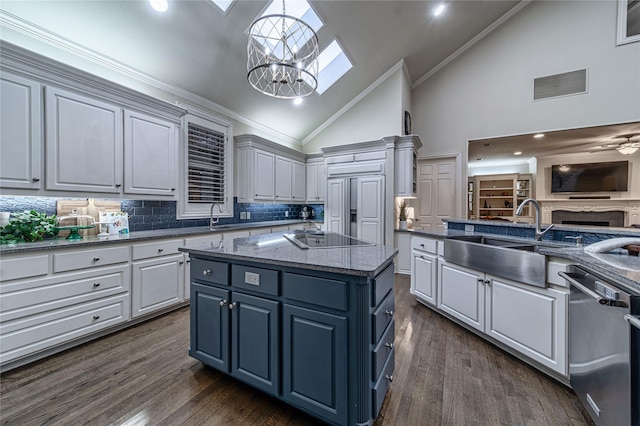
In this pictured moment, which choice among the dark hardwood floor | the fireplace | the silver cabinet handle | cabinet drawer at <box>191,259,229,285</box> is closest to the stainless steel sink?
the dark hardwood floor

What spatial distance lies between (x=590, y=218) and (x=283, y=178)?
285 inches

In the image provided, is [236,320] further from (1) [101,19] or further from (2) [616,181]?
(2) [616,181]

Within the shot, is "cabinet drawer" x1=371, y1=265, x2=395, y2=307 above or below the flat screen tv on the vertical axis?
below

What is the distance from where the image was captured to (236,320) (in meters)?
1.68

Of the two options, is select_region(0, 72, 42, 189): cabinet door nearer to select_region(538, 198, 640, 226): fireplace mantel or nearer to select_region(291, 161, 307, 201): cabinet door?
select_region(291, 161, 307, 201): cabinet door

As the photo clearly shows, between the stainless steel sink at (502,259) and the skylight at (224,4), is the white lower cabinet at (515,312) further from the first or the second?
the skylight at (224,4)

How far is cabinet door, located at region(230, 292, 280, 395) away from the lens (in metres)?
1.53

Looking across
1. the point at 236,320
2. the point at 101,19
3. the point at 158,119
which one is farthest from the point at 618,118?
the point at 101,19

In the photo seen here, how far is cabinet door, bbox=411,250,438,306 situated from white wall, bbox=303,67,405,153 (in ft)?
9.22

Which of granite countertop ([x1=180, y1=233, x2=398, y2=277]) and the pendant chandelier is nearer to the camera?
granite countertop ([x1=180, y1=233, x2=398, y2=277])

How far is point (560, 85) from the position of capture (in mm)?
4473

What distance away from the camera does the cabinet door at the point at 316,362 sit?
133 cm

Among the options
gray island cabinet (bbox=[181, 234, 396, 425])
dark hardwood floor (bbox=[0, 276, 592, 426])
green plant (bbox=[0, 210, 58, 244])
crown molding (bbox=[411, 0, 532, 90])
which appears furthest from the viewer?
crown molding (bbox=[411, 0, 532, 90])

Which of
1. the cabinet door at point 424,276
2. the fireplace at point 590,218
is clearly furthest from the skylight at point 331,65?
the fireplace at point 590,218
